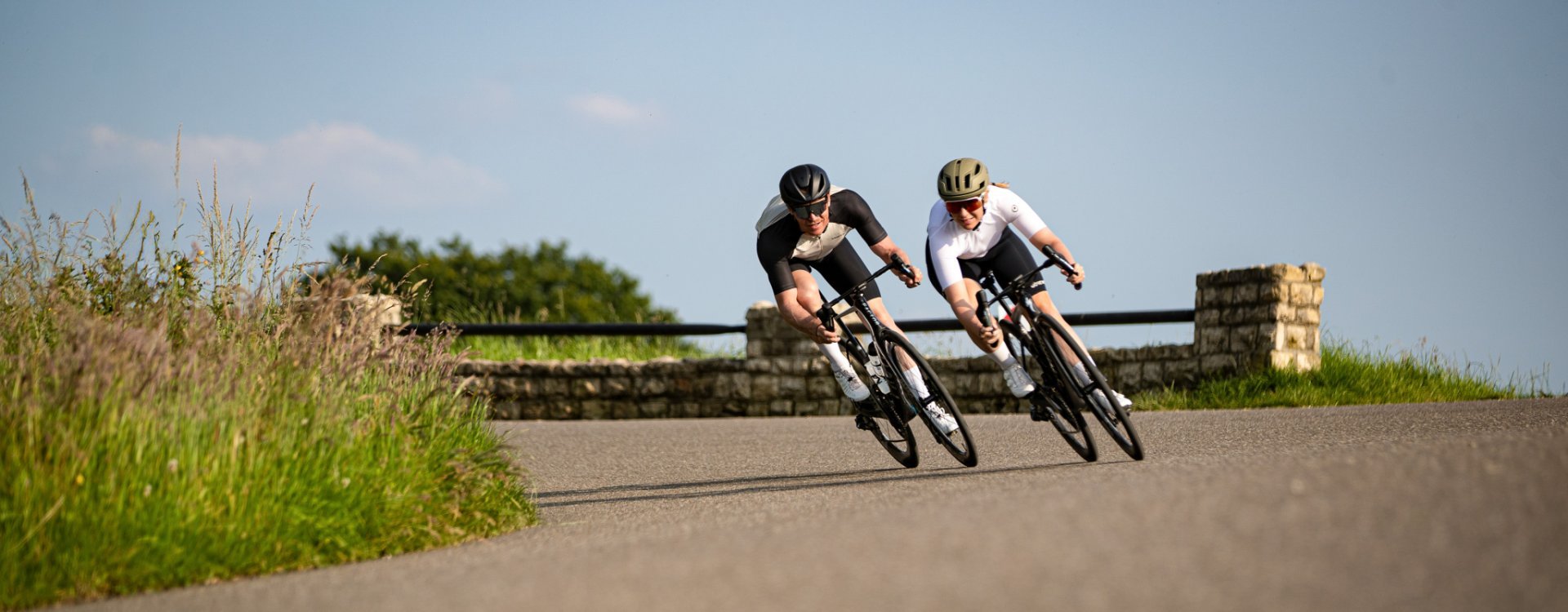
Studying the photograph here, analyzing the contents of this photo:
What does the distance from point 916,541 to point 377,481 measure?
2754 mm

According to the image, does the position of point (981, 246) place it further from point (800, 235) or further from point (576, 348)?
point (576, 348)

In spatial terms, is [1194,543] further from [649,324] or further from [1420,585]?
[649,324]

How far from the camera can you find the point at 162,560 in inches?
210

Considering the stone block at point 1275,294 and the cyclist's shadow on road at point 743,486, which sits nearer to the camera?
the cyclist's shadow on road at point 743,486

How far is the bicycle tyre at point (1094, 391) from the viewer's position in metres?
7.63

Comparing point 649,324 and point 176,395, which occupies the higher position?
point 649,324

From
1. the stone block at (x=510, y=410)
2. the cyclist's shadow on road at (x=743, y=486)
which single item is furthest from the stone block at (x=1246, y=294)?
the stone block at (x=510, y=410)

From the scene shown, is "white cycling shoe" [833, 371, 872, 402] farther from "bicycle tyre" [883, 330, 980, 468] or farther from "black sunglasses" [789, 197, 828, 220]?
"black sunglasses" [789, 197, 828, 220]

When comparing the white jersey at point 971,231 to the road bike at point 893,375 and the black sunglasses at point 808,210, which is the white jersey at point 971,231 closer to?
the road bike at point 893,375

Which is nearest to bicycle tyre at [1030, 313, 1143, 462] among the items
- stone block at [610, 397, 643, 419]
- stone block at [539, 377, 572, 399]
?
stone block at [610, 397, 643, 419]

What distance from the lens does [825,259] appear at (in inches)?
341

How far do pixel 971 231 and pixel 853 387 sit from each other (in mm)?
1278

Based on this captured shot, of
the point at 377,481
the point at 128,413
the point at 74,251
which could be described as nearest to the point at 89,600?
the point at 128,413

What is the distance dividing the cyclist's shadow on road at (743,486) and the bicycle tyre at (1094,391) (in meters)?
0.35
